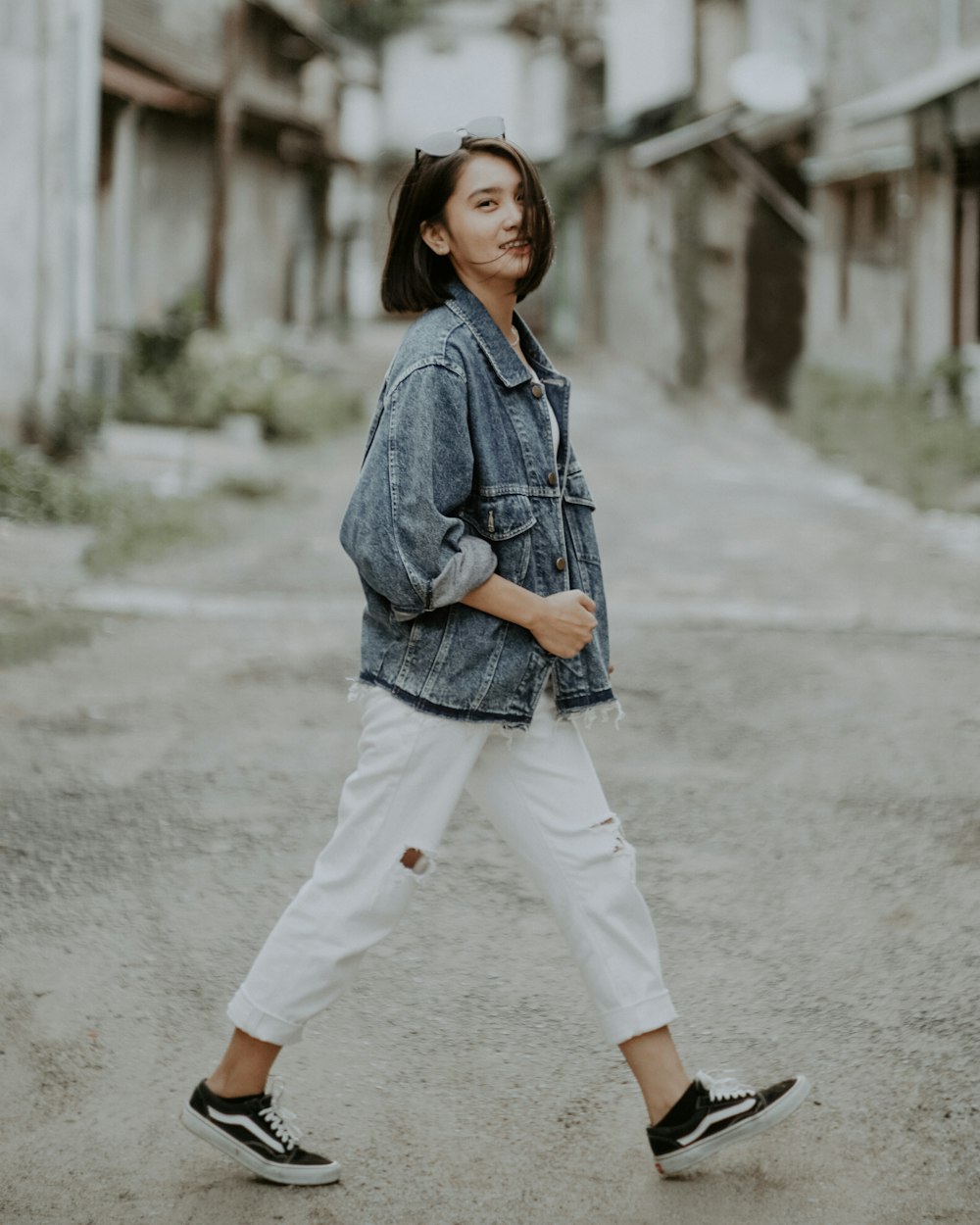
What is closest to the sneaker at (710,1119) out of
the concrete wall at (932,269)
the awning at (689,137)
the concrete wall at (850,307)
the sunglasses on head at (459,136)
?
the sunglasses on head at (459,136)

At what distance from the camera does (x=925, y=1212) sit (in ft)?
8.54

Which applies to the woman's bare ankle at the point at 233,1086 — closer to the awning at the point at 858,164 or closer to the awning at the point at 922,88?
the awning at the point at 922,88

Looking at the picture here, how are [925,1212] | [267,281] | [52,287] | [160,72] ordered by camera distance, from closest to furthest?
[925,1212], [52,287], [160,72], [267,281]

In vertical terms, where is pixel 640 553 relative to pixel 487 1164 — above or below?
above

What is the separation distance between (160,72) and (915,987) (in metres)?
15.3

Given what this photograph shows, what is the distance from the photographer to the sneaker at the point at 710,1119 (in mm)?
2623

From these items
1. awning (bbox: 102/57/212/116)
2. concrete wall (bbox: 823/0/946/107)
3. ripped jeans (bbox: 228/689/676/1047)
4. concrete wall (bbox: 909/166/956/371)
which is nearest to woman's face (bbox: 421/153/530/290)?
ripped jeans (bbox: 228/689/676/1047)

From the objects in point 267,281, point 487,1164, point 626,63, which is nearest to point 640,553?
point 487,1164

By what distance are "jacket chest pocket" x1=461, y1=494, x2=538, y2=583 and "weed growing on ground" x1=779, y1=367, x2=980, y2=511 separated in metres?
9.25

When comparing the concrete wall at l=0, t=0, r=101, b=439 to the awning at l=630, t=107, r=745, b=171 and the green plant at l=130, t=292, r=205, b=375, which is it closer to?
the green plant at l=130, t=292, r=205, b=375

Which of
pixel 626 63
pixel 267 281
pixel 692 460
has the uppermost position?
pixel 626 63

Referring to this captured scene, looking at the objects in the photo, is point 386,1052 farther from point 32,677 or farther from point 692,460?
point 692,460

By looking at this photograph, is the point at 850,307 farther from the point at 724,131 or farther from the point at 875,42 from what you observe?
the point at 724,131

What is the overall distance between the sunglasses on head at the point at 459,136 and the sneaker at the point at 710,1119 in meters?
1.53
